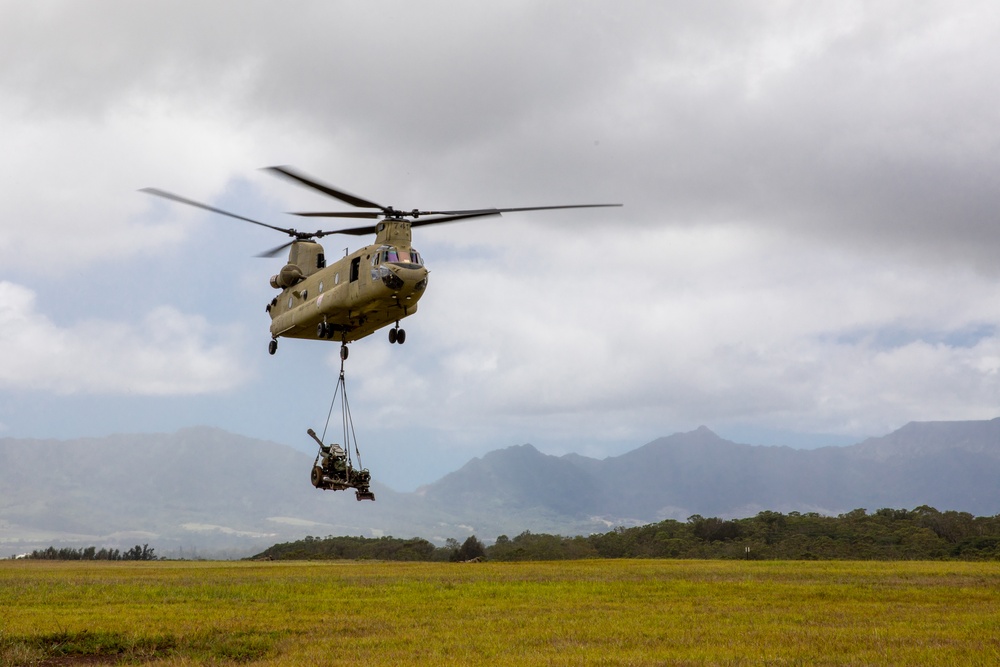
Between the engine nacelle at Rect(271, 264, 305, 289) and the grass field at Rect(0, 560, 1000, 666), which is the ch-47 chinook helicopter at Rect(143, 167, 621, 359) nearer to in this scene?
the engine nacelle at Rect(271, 264, 305, 289)

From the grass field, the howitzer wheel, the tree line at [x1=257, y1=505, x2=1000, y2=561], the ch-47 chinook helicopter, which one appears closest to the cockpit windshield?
the ch-47 chinook helicopter

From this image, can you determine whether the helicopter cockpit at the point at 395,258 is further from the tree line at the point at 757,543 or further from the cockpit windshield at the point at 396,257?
the tree line at the point at 757,543

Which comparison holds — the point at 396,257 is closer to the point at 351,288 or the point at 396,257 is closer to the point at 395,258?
the point at 395,258

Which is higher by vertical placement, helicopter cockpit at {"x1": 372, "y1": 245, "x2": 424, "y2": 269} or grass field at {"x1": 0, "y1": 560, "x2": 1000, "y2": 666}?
helicopter cockpit at {"x1": 372, "y1": 245, "x2": 424, "y2": 269}

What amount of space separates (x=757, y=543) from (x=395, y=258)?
95521 millimetres

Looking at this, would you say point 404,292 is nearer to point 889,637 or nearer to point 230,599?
point 230,599

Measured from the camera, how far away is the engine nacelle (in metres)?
43.8

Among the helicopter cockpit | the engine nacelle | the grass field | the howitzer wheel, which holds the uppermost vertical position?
the engine nacelle

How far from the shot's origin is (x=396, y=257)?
35.7 m

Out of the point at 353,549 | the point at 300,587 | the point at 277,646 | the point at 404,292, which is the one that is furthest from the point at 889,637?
the point at 353,549

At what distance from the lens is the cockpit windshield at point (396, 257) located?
35.5 metres

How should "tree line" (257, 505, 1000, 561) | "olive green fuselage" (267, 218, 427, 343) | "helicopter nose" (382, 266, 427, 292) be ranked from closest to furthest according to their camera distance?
"helicopter nose" (382, 266, 427, 292)
"olive green fuselage" (267, 218, 427, 343)
"tree line" (257, 505, 1000, 561)

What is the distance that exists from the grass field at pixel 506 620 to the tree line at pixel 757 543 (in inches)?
2352

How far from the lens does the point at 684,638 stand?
Answer: 27.0m
